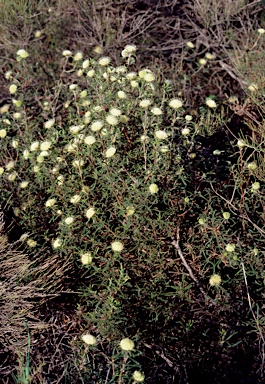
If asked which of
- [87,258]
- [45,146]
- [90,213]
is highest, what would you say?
[45,146]

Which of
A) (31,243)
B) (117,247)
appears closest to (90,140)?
(117,247)

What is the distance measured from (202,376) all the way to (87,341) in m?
0.71

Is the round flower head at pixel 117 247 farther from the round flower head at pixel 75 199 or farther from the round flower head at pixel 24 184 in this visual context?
the round flower head at pixel 24 184

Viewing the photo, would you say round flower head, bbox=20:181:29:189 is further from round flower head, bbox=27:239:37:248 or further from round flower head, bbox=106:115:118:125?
round flower head, bbox=106:115:118:125

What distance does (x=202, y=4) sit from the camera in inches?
157

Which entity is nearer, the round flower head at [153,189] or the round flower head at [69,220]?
the round flower head at [153,189]

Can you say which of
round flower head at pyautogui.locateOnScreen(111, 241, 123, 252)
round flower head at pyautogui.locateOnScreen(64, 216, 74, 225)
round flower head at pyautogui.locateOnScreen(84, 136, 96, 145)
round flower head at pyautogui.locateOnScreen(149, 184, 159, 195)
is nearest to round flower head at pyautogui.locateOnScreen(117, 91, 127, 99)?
round flower head at pyautogui.locateOnScreen(84, 136, 96, 145)

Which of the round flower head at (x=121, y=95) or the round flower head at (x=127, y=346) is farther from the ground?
the round flower head at (x=121, y=95)

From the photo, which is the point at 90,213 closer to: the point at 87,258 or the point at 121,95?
the point at 87,258

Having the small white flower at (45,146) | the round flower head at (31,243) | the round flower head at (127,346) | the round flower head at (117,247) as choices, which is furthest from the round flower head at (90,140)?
the round flower head at (127,346)

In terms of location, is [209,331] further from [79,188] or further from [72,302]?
[79,188]

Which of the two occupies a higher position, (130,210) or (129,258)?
(130,210)

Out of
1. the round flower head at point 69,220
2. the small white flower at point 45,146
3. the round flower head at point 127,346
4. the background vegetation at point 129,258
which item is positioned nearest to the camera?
the round flower head at point 127,346

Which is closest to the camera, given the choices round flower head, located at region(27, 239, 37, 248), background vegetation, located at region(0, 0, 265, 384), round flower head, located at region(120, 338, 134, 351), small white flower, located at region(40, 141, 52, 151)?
round flower head, located at region(120, 338, 134, 351)
